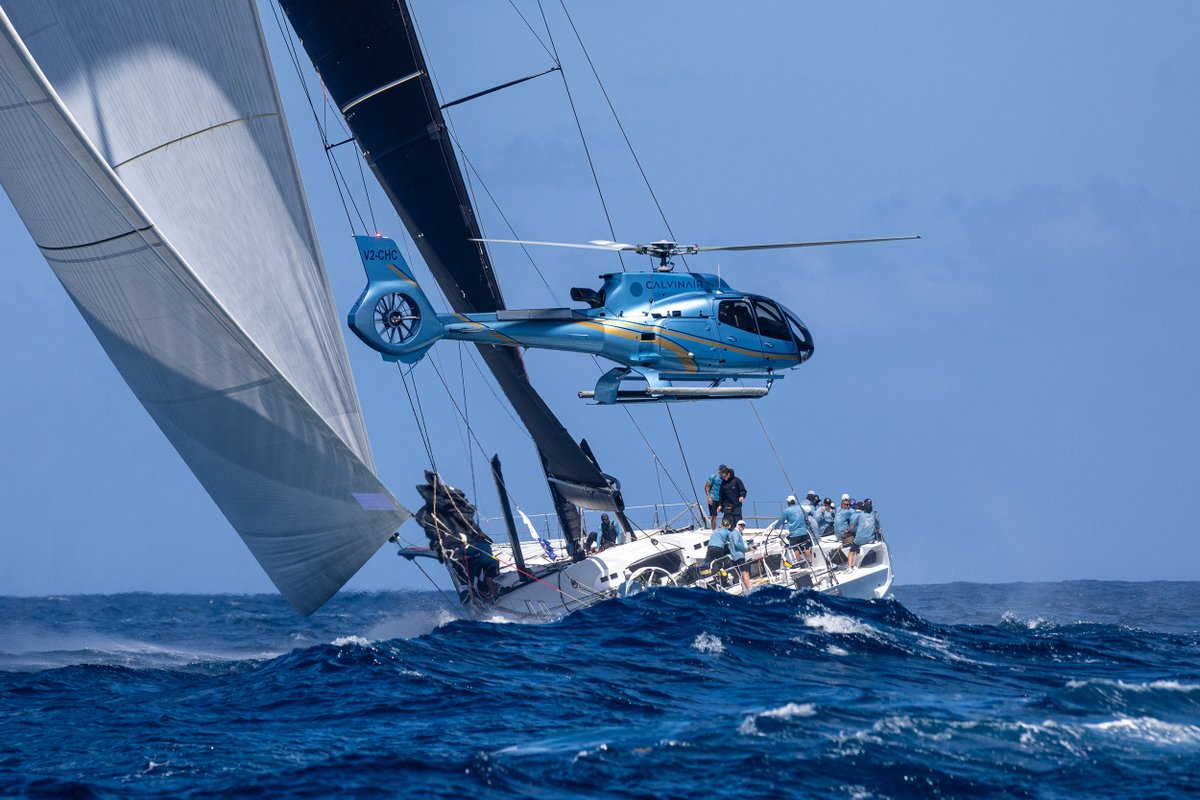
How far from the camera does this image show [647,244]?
21000 mm

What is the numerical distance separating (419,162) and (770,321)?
7253 mm

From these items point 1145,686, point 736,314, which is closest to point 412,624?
point 736,314

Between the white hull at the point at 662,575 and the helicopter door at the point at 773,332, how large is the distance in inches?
131

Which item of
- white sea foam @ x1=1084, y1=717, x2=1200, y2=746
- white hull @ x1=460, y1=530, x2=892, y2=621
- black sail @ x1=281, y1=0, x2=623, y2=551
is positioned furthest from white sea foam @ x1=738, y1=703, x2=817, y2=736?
black sail @ x1=281, y1=0, x2=623, y2=551

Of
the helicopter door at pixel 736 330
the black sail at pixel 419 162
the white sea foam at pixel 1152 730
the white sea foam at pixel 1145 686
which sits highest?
the black sail at pixel 419 162

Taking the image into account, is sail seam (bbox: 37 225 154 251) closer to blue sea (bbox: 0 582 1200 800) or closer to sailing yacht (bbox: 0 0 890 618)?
sailing yacht (bbox: 0 0 890 618)

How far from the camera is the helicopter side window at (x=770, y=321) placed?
68.5 feet

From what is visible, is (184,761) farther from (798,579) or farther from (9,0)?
(798,579)

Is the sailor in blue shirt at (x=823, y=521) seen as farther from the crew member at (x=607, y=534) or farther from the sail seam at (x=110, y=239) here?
the sail seam at (x=110, y=239)

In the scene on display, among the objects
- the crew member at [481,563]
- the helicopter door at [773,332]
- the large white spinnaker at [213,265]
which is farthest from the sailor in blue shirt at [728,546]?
the large white spinnaker at [213,265]

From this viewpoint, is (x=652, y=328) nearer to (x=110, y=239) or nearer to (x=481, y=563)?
(x=481, y=563)

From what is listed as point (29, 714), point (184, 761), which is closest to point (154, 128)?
point (29, 714)

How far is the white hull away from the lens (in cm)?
2002

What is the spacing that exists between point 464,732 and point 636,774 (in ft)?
7.42
